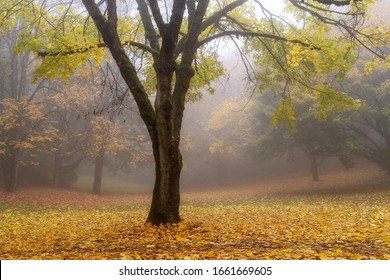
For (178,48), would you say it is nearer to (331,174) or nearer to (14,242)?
(14,242)

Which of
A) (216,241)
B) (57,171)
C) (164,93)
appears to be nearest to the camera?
(216,241)

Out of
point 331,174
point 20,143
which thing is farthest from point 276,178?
point 20,143

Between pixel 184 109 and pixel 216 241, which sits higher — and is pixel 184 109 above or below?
above

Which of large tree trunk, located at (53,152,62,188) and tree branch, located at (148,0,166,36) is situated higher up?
tree branch, located at (148,0,166,36)

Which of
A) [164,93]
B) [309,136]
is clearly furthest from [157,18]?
[309,136]

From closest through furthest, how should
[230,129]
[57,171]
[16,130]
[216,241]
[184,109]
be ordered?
[216,241], [184,109], [16,130], [57,171], [230,129]

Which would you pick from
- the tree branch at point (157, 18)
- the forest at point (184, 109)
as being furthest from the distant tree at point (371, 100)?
the tree branch at point (157, 18)

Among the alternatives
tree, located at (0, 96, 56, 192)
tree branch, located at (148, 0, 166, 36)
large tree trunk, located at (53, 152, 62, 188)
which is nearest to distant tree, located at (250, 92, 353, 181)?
tree branch, located at (148, 0, 166, 36)

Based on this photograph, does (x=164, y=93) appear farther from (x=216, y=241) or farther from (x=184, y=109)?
(x=216, y=241)

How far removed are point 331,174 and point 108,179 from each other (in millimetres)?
28289

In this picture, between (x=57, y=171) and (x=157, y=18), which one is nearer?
(x=157, y=18)

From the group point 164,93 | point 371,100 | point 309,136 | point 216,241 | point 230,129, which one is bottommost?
point 216,241

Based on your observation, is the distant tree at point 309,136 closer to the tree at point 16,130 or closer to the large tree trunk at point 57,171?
the tree at point 16,130

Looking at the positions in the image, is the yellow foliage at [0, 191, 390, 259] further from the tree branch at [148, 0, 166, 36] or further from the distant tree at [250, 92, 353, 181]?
the distant tree at [250, 92, 353, 181]
